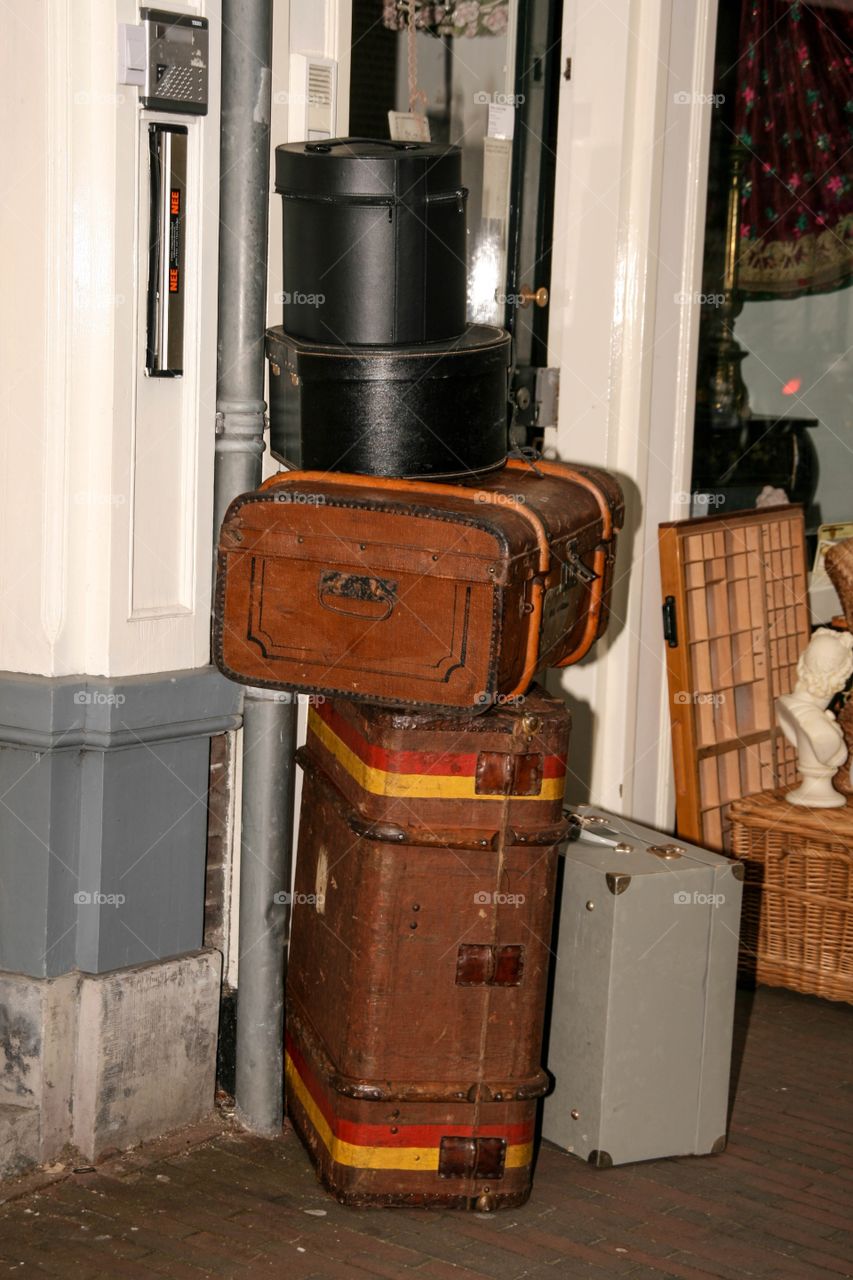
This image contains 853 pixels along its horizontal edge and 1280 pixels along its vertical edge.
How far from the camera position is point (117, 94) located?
138 inches

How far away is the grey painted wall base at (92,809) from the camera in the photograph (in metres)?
3.65

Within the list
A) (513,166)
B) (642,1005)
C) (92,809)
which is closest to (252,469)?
(92,809)

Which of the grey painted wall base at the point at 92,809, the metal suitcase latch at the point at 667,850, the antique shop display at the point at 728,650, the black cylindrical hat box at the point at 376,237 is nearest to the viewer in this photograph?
the black cylindrical hat box at the point at 376,237

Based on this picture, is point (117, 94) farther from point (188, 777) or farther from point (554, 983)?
point (554, 983)

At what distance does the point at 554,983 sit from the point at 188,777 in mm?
987

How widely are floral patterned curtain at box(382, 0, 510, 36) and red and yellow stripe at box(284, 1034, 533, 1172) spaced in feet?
10.6

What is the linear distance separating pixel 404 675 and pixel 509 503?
0.41 metres

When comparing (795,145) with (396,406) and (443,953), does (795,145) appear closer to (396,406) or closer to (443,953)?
(396,406)

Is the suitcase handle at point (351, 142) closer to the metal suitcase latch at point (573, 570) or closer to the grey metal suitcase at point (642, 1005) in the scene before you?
the metal suitcase latch at point (573, 570)

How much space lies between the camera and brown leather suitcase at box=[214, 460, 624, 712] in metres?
3.29

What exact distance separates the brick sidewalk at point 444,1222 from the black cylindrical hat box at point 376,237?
1858mm

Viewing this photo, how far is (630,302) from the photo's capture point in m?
4.89

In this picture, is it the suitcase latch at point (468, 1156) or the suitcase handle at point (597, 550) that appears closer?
the suitcase latch at point (468, 1156)

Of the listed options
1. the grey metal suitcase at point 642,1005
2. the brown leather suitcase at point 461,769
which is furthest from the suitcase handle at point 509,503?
the grey metal suitcase at point 642,1005
